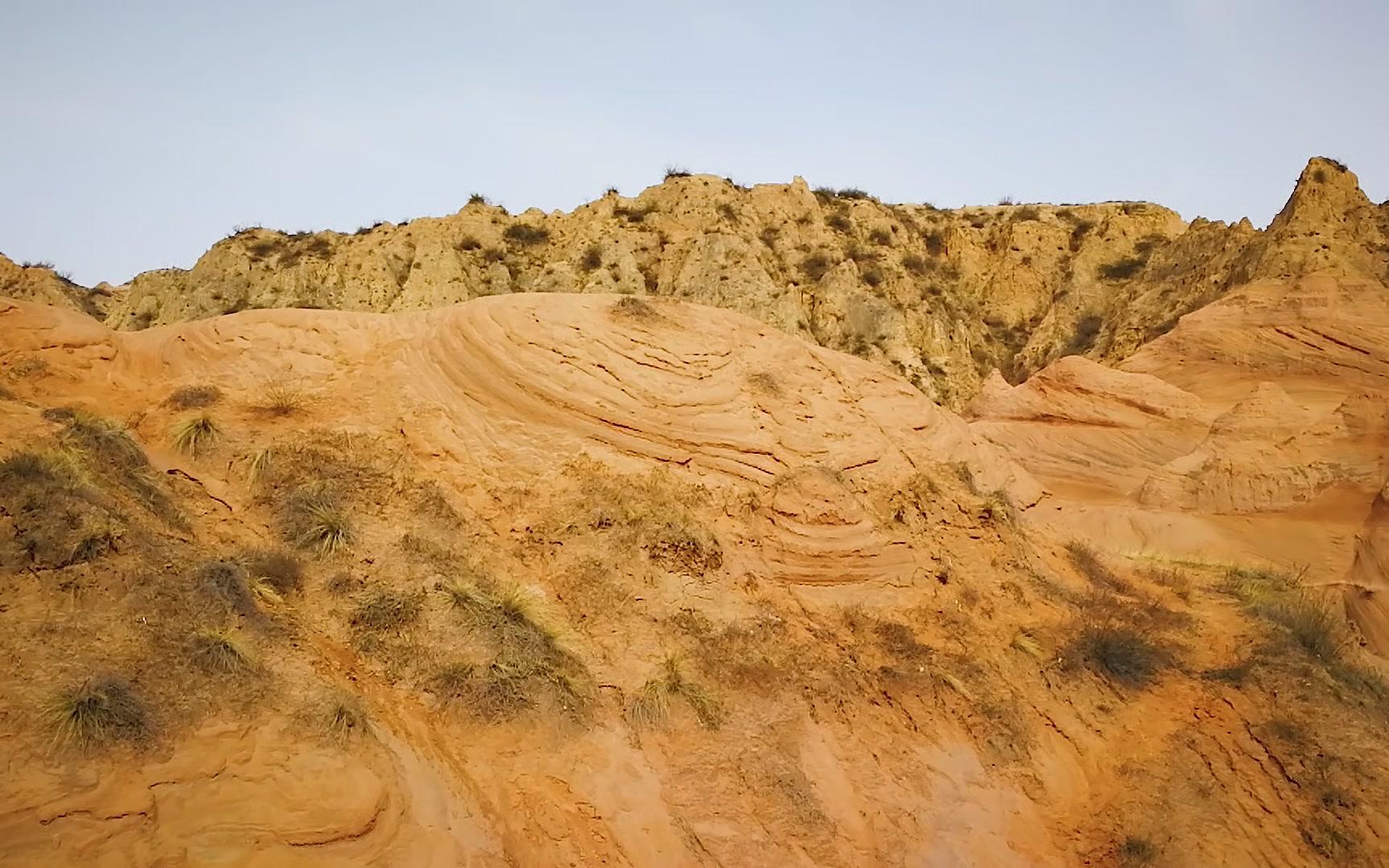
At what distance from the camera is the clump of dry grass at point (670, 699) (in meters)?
8.61

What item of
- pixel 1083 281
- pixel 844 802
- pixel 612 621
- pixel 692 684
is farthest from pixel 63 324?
pixel 1083 281

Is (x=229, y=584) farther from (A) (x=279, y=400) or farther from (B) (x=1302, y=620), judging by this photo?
(B) (x=1302, y=620)

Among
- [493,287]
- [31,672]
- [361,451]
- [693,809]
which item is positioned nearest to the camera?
[31,672]

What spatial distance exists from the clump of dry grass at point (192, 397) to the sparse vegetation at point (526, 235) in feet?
76.7

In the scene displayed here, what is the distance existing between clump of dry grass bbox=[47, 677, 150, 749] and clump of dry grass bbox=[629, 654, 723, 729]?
13.3ft

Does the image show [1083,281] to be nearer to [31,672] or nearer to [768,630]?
[768,630]

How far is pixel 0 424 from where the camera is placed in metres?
8.52

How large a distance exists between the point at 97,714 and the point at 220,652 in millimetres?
1088

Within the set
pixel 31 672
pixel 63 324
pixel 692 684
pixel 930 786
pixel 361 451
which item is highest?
pixel 63 324

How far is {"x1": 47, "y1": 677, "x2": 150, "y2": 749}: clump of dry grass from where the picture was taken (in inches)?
231

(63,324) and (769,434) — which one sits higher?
(63,324)

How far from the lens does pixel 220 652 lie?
704 centimetres

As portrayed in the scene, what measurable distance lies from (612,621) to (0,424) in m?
6.08

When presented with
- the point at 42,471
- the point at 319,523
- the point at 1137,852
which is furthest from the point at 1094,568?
the point at 42,471
